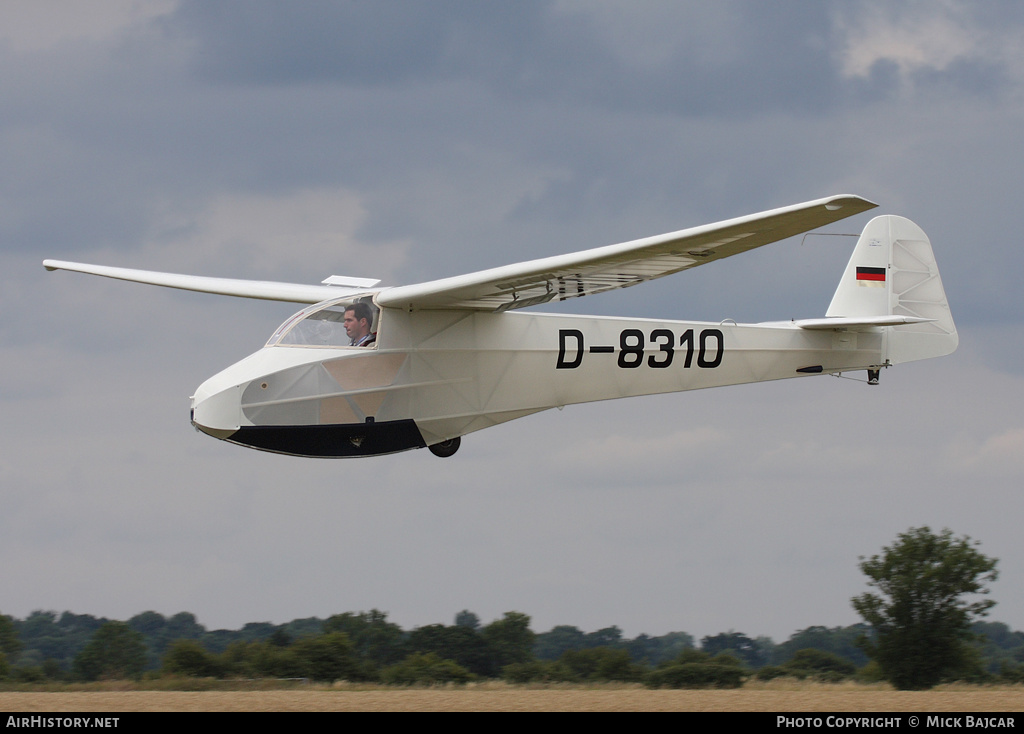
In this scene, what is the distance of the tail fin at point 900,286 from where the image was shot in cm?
2077

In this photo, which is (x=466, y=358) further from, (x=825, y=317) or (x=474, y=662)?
(x=474, y=662)

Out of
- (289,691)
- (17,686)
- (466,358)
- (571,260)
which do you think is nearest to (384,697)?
(289,691)

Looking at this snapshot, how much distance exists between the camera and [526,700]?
15102mm

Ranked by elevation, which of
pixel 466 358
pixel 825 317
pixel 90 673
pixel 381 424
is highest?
pixel 825 317

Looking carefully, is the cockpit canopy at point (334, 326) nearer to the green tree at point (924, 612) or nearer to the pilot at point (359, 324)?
the pilot at point (359, 324)

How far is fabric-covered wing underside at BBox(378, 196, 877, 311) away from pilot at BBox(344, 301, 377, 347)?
302 millimetres

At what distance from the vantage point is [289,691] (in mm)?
16516

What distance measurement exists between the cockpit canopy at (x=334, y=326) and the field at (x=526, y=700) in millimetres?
5014

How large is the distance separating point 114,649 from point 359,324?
2453 centimetres

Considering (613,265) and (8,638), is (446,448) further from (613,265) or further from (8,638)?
(8,638)

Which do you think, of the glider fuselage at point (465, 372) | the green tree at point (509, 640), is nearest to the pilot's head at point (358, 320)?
the glider fuselage at point (465, 372)

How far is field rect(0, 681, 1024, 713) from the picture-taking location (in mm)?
14344
